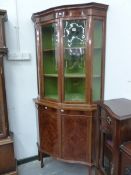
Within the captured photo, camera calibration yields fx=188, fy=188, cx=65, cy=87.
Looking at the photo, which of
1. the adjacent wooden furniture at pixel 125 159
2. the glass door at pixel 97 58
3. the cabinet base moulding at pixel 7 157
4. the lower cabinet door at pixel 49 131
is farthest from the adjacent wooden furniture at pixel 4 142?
the adjacent wooden furniture at pixel 125 159

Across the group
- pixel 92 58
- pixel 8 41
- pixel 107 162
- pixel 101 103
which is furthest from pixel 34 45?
pixel 107 162

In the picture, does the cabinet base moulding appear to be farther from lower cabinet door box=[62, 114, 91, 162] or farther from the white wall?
lower cabinet door box=[62, 114, 91, 162]

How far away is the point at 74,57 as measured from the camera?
212cm

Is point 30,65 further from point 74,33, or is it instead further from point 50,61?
point 74,33

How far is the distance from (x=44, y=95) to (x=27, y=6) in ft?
3.59

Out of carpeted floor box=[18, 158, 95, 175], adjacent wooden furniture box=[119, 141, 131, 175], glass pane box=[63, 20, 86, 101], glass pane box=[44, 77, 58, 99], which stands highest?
glass pane box=[63, 20, 86, 101]

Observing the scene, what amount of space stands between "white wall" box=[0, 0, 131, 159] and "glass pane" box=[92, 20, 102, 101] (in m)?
0.10

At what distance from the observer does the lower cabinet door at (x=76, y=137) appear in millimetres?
2084

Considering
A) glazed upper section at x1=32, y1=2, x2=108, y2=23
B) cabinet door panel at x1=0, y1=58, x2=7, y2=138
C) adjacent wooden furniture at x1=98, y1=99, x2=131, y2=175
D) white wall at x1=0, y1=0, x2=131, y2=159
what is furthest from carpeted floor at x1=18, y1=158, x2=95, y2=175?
glazed upper section at x1=32, y1=2, x2=108, y2=23

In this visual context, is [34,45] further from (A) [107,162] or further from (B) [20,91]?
(A) [107,162]

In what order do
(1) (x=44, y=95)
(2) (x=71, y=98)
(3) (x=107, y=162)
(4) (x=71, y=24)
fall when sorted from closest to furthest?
(3) (x=107, y=162) → (4) (x=71, y=24) → (2) (x=71, y=98) → (1) (x=44, y=95)

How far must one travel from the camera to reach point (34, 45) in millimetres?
2383

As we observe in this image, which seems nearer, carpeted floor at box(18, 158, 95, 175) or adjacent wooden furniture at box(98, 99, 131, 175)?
adjacent wooden furniture at box(98, 99, 131, 175)

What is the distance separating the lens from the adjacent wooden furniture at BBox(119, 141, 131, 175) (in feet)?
4.83
